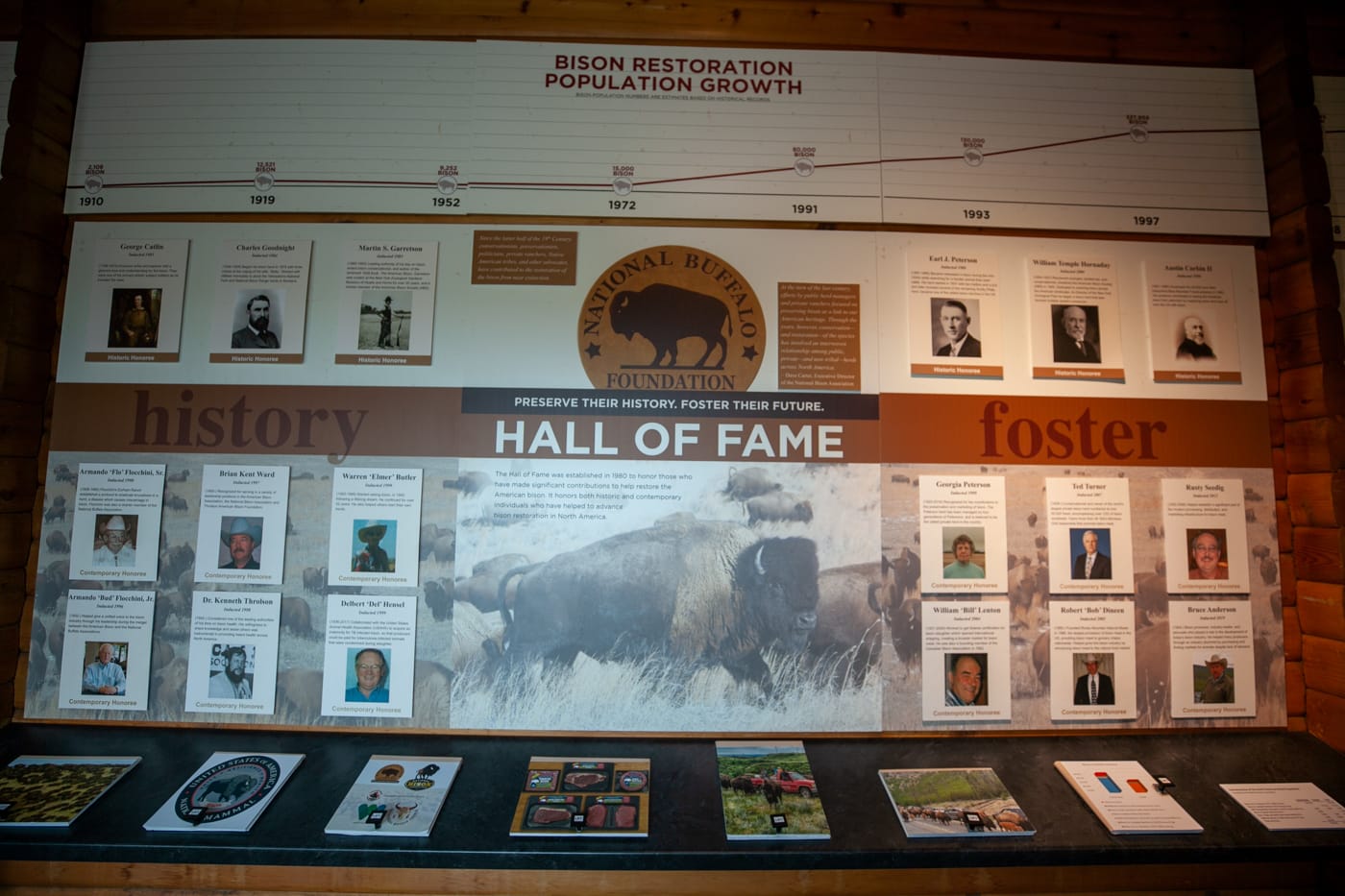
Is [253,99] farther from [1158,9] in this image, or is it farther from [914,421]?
[1158,9]

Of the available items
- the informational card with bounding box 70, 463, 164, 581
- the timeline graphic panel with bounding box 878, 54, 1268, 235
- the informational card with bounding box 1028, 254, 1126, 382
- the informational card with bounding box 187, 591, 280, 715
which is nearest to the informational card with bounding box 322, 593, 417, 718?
the informational card with bounding box 187, 591, 280, 715

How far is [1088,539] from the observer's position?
2.13 m

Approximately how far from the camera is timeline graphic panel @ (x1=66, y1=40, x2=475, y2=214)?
2.19 meters

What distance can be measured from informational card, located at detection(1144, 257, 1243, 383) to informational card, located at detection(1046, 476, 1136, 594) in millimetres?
462

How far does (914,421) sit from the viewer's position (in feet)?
7.02

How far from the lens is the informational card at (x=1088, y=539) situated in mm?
2127

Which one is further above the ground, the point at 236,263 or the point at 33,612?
the point at 236,263

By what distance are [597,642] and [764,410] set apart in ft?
3.01

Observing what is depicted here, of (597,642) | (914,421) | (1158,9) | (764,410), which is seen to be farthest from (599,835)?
(1158,9)

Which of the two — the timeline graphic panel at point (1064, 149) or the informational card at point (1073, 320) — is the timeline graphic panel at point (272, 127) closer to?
the timeline graphic panel at point (1064, 149)

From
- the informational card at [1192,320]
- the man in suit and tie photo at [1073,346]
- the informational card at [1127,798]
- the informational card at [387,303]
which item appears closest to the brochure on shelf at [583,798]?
the informational card at [1127,798]

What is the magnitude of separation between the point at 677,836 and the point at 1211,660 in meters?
1.83

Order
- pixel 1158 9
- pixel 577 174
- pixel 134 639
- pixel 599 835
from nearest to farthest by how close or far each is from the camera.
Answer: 1. pixel 599 835
2. pixel 134 639
3. pixel 577 174
4. pixel 1158 9

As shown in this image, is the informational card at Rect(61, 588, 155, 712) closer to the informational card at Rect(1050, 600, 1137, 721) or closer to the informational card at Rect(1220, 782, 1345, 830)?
the informational card at Rect(1050, 600, 1137, 721)
